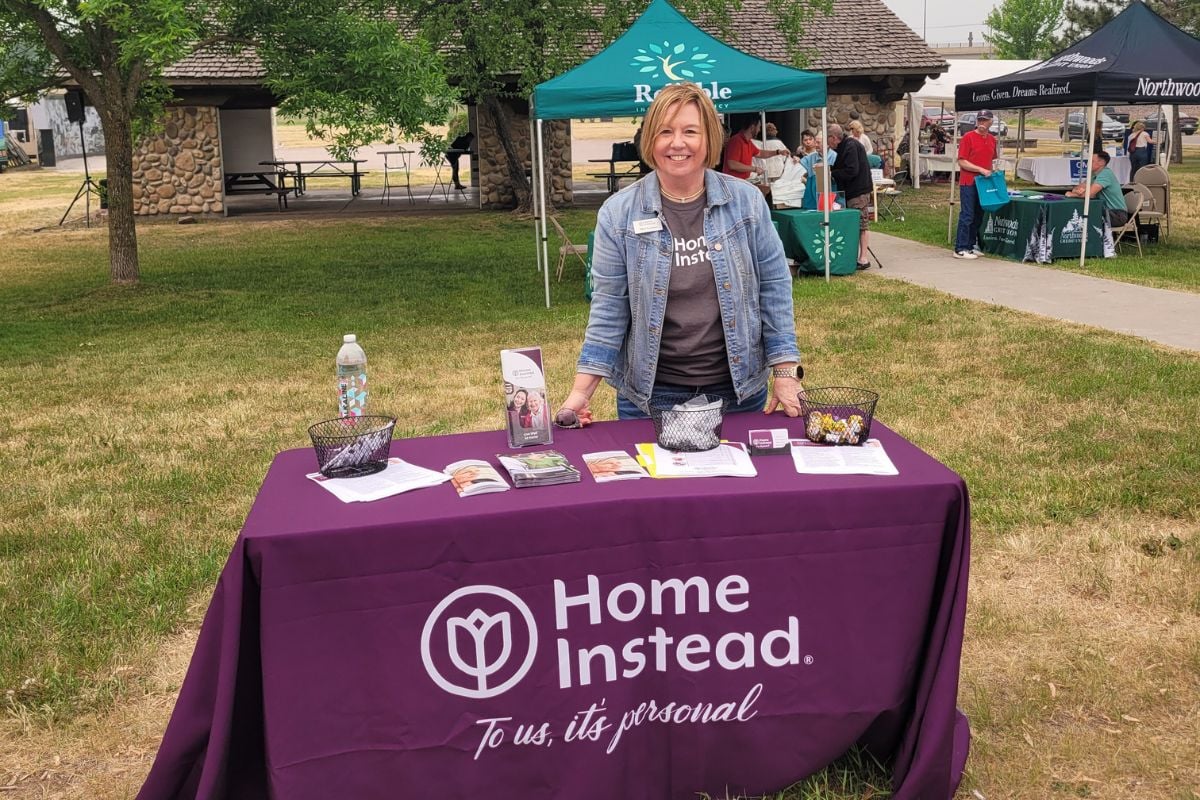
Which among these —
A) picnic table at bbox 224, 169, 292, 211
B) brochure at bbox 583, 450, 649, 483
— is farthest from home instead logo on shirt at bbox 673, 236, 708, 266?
picnic table at bbox 224, 169, 292, 211

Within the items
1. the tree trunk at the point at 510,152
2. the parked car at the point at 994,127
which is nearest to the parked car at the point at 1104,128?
the parked car at the point at 994,127

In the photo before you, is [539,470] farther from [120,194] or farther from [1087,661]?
[120,194]

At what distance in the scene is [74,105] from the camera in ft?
66.9

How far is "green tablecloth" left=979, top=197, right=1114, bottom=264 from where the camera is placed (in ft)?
43.1

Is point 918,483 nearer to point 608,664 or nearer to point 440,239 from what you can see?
point 608,664

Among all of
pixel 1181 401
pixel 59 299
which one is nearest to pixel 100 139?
pixel 59 299

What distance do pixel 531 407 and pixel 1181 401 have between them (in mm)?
5190

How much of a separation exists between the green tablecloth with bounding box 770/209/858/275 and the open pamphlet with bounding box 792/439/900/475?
9.65 metres

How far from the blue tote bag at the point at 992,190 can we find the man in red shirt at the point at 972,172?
0.08m

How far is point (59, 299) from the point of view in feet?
40.7

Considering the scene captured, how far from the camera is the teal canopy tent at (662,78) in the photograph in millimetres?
10016

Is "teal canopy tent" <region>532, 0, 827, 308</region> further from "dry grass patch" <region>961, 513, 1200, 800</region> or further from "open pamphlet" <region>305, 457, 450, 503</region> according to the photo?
"open pamphlet" <region>305, 457, 450, 503</region>

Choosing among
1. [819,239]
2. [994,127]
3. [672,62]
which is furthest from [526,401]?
[994,127]

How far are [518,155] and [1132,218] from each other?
1159cm
